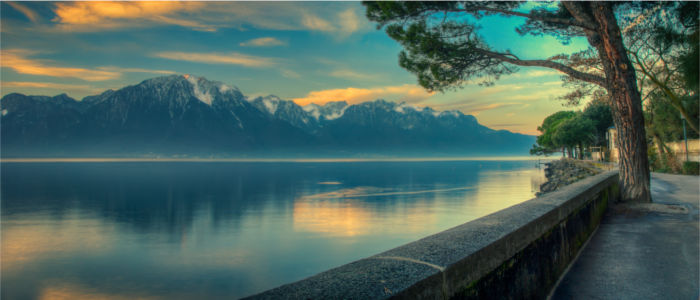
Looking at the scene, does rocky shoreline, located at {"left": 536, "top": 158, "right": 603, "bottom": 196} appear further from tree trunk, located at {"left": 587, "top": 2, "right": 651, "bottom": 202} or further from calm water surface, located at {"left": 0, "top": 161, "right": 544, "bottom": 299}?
tree trunk, located at {"left": 587, "top": 2, "right": 651, "bottom": 202}

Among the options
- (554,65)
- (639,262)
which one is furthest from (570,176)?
(639,262)

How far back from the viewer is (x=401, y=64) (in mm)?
11945

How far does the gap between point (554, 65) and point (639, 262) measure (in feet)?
20.7

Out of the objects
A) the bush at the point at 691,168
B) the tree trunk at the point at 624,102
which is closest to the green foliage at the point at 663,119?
the bush at the point at 691,168

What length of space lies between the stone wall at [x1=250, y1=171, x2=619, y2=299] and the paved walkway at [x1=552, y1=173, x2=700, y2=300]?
0.29 m

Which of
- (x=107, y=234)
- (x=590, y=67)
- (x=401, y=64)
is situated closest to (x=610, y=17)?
(x=401, y=64)

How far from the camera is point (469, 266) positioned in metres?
2.56

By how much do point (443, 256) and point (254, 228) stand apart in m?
24.7

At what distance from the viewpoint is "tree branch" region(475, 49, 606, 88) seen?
33.2 ft

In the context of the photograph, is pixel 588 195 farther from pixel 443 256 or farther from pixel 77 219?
pixel 77 219

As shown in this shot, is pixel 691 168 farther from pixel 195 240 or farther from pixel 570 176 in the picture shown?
pixel 195 240

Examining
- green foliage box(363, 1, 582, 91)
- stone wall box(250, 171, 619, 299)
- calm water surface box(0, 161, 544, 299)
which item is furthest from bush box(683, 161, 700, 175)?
stone wall box(250, 171, 619, 299)

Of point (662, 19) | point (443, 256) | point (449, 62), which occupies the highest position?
point (662, 19)

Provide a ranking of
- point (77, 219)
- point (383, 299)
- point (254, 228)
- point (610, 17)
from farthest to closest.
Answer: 1. point (77, 219)
2. point (254, 228)
3. point (610, 17)
4. point (383, 299)
